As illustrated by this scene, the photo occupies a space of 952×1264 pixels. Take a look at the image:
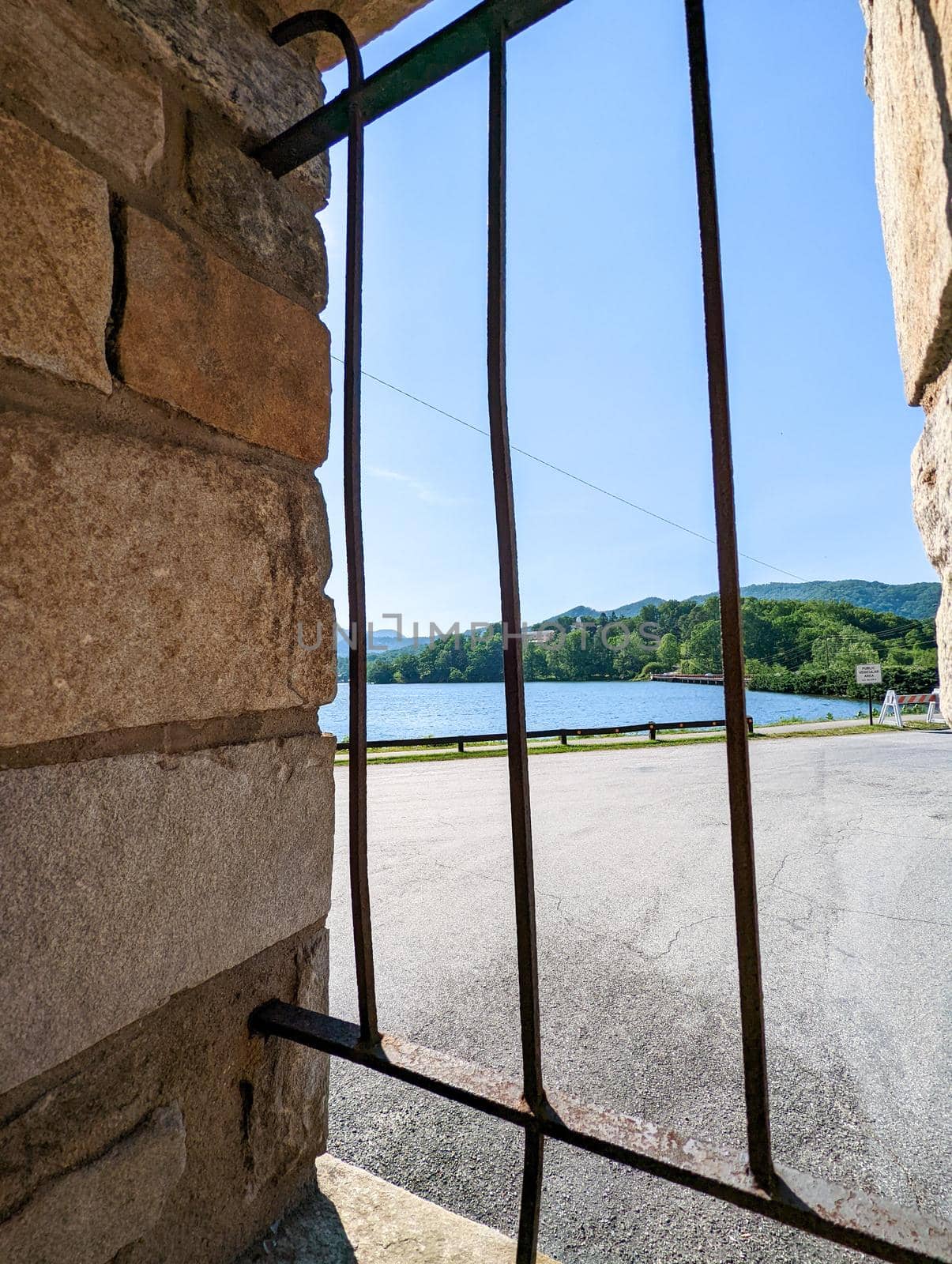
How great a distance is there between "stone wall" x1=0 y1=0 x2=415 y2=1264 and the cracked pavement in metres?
0.75

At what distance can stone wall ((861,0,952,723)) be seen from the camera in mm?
446

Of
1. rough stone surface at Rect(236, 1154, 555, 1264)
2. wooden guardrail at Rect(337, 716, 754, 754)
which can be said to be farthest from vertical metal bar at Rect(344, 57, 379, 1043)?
wooden guardrail at Rect(337, 716, 754, 754)

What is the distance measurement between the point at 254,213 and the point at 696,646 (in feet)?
44.3

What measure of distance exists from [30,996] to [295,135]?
0.94 m

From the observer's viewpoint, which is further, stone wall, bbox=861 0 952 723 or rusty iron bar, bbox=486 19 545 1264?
rusty iron bar, bbox=486 19 545 1264

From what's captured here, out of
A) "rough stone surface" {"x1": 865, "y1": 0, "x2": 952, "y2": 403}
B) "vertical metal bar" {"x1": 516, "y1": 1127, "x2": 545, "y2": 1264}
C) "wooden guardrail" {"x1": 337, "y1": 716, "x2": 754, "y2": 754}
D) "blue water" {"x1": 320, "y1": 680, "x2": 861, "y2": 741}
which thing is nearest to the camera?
"rough stone surface" {"x1": 865, "y1": 0, "x2": 952, "y2": 403}

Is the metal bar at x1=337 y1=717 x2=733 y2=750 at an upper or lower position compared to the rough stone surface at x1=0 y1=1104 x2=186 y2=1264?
lower

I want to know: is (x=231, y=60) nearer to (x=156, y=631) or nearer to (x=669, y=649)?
(x=156, y=631)

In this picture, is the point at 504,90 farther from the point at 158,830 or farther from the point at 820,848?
the point at 820,848

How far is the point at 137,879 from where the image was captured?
638 mm

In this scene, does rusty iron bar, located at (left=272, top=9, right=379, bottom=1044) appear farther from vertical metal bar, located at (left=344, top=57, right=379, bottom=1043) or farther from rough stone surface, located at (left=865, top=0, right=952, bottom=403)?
rough stone surface, located at (left=865, top=0, right=952, bottom=403)

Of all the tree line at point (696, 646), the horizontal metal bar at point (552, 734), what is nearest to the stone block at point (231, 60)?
the tree line at point (696, 646)

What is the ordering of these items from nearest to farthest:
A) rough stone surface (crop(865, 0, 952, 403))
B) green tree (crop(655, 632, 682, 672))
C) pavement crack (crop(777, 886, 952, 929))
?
rough stone surface (crop(865, 0, 952, 403)), pavement crack (crop(777, 886, 952, 929)), green tree (crop(655, 632, 682, 672))

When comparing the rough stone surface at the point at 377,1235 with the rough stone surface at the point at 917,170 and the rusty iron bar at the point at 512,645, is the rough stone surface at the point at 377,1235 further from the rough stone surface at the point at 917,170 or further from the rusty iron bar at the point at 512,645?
the rough stone surface at the point at 917,170
